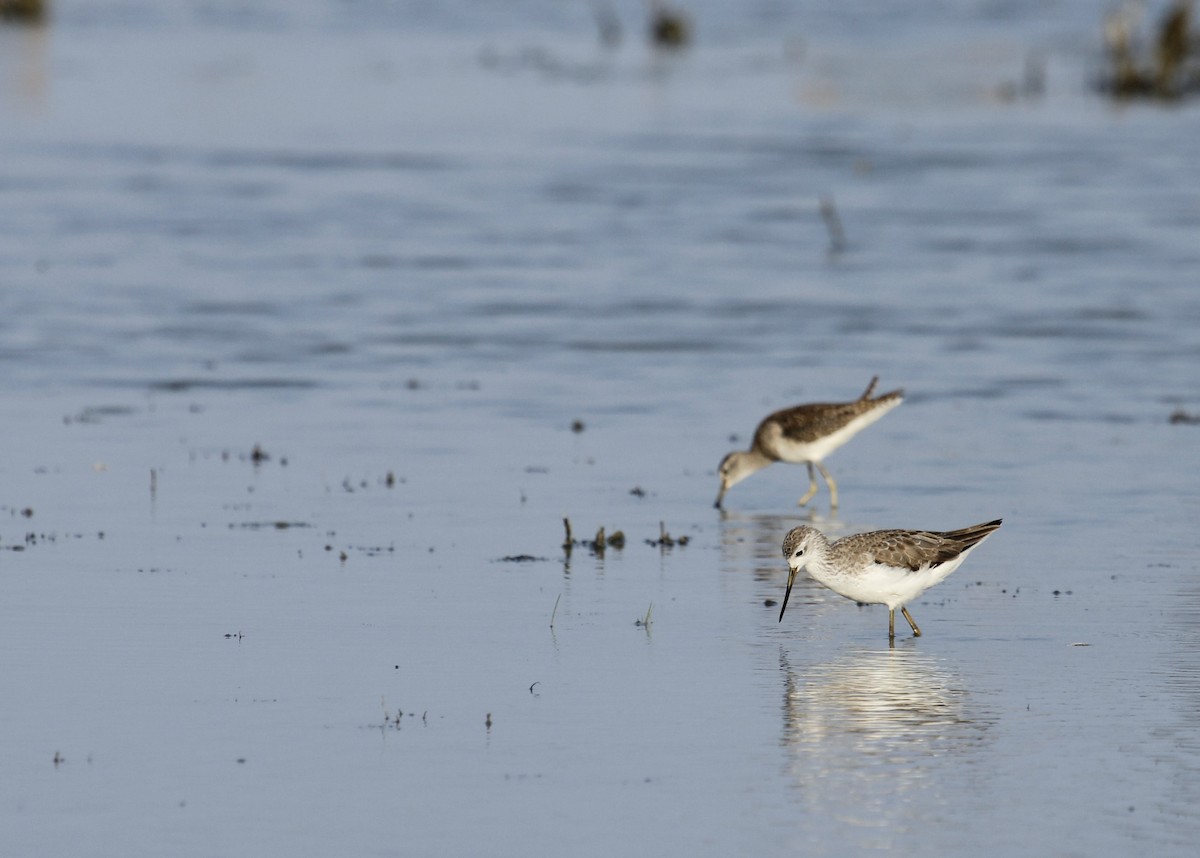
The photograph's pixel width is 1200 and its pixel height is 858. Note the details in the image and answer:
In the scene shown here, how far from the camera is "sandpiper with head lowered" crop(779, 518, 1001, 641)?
445 inches

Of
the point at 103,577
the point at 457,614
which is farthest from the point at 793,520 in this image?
the point at 103,577

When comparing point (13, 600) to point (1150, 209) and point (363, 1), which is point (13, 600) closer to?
point (1150, 209)

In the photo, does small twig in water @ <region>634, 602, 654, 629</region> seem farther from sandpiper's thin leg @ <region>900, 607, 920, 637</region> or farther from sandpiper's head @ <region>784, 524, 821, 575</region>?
sandpiper's thin leg @ <region>900, 607, 920, 637</region>

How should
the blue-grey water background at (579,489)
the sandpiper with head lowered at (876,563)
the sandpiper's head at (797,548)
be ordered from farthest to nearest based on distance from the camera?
the sandpiper's head at (797,548) → the sandpiper with head lowered at (876,563) → the blue-grey water background at (579,489)

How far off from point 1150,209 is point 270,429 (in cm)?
1791

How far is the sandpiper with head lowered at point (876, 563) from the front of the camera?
1130 centimetres

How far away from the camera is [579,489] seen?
15.4 meters

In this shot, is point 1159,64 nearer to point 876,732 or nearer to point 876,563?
point 876,563

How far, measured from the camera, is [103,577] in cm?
1248

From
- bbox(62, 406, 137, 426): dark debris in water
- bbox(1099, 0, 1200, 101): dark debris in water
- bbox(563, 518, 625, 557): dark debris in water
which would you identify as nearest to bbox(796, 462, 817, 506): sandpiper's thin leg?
bbox(563, 518, 625, 557): dark debris in water

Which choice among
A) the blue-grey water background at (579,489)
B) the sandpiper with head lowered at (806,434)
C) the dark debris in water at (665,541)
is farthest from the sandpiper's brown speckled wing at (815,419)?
the dark debris in water at (665,541)

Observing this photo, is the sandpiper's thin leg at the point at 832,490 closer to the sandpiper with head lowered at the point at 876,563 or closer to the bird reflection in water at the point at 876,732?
the sandpiper with head lowered at the point at 876,563

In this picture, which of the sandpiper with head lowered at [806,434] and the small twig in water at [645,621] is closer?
the small twig in water at [645,621]

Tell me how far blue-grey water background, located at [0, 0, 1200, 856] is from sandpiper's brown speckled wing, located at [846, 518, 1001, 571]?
0.45 m
